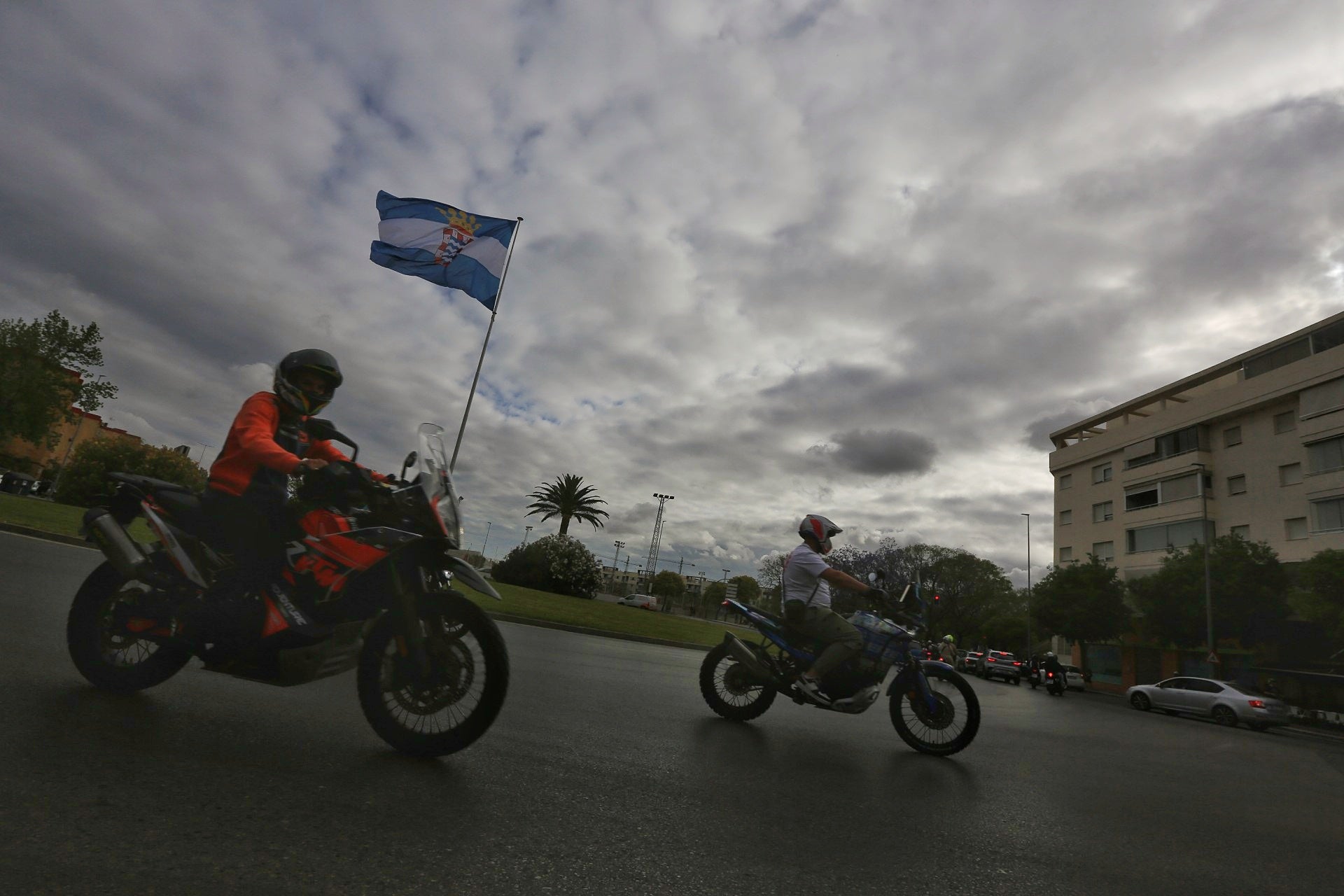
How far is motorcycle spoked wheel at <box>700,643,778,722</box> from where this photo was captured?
18.9 ft

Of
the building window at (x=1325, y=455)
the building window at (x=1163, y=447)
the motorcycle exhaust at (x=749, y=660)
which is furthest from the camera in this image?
the building window at (x=1163, y=447)

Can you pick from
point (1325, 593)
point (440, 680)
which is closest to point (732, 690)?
point (440, 680)

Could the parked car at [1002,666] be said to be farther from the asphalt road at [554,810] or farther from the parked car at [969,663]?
the asphalt road at [554,810]

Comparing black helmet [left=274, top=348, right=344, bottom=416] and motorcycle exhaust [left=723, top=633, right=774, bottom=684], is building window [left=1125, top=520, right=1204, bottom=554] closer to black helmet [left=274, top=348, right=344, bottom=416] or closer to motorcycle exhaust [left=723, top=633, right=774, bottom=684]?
motorcycle exhaust [left=723, top=633, right=774, bottom=684]

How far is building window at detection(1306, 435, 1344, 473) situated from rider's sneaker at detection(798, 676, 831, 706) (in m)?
39.4

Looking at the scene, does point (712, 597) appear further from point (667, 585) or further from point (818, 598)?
point (818, 598)

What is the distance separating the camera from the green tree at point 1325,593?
22.8 metres

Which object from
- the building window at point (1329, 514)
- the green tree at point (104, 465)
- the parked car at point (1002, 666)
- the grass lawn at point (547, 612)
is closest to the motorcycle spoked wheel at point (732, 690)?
the grass lawn at point (547, 612)

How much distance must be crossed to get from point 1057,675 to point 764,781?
28.4 meters

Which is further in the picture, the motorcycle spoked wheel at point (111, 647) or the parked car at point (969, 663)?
the parked car at point (969, 663)

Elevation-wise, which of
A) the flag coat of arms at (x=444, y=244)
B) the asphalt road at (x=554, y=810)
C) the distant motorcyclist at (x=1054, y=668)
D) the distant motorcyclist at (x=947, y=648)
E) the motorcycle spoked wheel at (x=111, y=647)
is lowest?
the asphalt road at (x=554, y=810)

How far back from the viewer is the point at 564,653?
9.84m

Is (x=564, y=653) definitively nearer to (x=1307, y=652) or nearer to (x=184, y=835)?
(x=184, y=835)

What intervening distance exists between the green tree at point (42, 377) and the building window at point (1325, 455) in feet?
210
